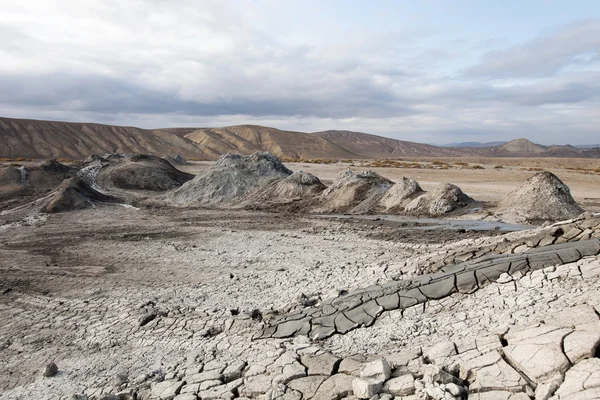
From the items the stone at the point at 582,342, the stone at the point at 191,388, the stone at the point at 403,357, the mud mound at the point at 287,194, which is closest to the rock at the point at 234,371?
the stone at the point at 191,388

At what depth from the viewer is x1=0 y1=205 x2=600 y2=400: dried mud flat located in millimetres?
4387

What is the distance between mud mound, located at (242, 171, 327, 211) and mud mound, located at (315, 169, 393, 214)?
46.2 inches

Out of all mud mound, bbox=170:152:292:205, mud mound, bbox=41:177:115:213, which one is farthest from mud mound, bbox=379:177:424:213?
mud mound, bbox=41:177:115:213

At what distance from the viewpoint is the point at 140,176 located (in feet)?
100

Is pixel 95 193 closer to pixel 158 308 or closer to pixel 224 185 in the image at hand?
pixel 224 185

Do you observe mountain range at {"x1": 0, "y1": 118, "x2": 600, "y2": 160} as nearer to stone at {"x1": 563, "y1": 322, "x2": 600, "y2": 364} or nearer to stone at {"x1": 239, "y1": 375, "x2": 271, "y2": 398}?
stone at {"x1": 239, "y1": 375, "x2": 271, "y2": 398}

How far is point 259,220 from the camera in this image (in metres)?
18.4

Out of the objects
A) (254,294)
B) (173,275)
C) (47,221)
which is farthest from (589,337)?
(47,221)

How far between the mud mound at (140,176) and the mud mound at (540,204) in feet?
71.1

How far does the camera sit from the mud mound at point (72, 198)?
21.4 m

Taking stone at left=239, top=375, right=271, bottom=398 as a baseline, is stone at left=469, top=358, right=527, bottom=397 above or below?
above

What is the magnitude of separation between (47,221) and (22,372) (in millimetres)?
14772

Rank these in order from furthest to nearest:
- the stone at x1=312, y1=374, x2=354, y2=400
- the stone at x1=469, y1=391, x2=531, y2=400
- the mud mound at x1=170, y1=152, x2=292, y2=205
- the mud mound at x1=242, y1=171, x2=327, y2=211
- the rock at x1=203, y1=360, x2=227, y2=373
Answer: the mud mound at x1=170, y1=152, x2=292, y2=205 → the mud mound at x1=242, y1=171, x2=327, y2=211 → the rock at x1=203, y1=360, x2=227, y2=373 → the stone at x1=312, y1=374, x2=354, y2=400 → the stone at x1=469, y1=391, x2=531, y2=400

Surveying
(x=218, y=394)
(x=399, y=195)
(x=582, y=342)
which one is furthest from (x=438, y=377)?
(x=399, y=195)
